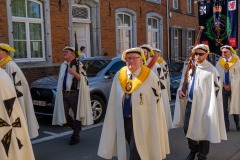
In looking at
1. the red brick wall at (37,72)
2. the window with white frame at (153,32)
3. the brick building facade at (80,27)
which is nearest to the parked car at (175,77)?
the brick building facade at (80,27)

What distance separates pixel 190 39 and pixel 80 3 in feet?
44.2

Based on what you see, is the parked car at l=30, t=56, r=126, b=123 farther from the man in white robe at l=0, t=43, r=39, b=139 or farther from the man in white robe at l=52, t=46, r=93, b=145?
the man in white robe at l=0, t=43, r=39, b=139

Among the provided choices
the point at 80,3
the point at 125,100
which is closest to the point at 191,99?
the point at 125,100

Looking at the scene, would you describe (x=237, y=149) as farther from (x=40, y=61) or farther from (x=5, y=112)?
(x=40, y=61)

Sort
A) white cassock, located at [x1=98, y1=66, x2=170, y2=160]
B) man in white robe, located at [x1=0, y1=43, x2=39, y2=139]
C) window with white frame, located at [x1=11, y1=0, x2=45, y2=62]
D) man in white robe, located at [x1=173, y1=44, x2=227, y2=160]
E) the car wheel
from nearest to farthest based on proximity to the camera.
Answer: white cassock, located at [x1=98, y1=66, x2=170, y2=160] < man in white robe, located at [x1=173, y1=44, x2=227, y2=160] < man in white robe, located at [x1=0, y1=43, x2=39, y2=139] < the car wheel < window with white frame, located at [x1=11, y1=0, x2=45, y2=62]

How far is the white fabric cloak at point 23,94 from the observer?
5.28 meters

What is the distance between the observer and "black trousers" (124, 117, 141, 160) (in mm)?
3936

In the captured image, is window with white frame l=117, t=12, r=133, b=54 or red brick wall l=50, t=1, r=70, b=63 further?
window with white frame l=117, t=12, r=133, b=54

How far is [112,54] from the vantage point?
16.5m

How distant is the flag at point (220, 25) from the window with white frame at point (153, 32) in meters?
10.7

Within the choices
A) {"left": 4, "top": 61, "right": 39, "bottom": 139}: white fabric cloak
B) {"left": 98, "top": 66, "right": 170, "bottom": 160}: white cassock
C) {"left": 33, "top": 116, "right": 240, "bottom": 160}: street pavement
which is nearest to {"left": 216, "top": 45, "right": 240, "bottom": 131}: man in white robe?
{"left": 33, "top": 116, "right": 240, "bottom": 160}: street pavement

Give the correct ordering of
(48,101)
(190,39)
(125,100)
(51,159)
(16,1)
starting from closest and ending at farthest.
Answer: (125,100), (51,159), (48,101), (16,1), (190,39)

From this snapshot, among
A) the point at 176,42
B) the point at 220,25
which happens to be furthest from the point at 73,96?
the point at 176,42

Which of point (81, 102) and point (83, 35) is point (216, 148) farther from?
point (83, 35)
